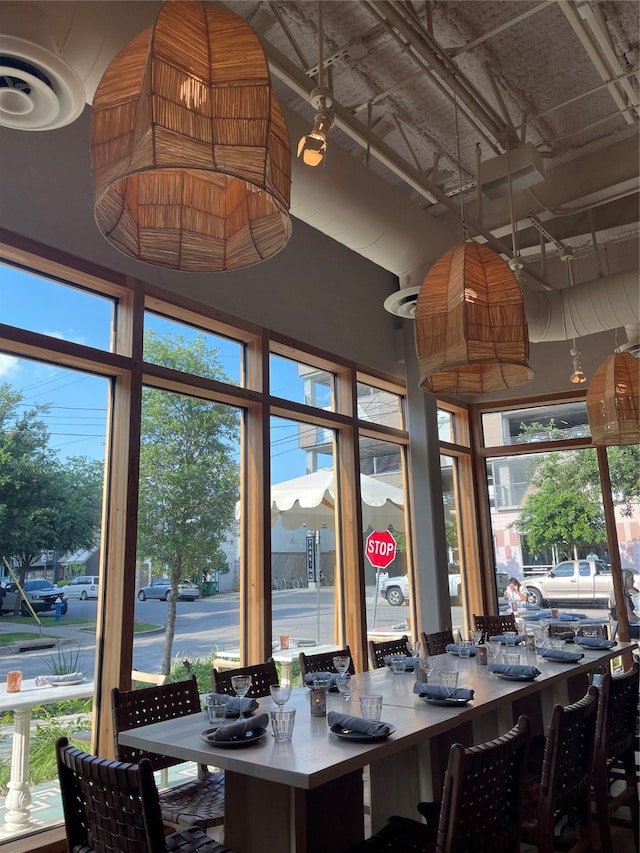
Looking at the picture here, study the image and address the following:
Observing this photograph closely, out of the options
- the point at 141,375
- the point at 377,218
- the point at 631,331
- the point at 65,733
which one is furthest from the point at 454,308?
the point at 631,331

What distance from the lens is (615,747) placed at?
2941 mm

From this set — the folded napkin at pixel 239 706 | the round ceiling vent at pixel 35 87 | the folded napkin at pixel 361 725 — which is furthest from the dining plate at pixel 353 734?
the round ceiling vent at pixel 35 87

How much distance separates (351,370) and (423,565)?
1.99m

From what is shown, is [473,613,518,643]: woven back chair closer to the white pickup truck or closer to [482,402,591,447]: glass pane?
the white pickup truck

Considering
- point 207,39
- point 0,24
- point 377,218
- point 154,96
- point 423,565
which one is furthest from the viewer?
point 423,565

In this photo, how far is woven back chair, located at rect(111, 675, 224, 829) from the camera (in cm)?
244

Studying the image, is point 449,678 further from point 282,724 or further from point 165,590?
point 165,590

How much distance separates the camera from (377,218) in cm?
380

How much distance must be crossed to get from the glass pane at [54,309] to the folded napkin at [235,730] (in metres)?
2.37

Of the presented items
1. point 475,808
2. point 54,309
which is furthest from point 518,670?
point 54,309

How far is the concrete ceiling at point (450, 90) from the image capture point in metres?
3.21

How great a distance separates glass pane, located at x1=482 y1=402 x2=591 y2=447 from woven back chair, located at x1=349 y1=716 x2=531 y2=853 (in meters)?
5.42

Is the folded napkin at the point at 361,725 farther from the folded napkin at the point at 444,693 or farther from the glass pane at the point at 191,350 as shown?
the glass pane at the point at 191,350

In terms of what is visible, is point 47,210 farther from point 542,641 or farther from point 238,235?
point 542,641
